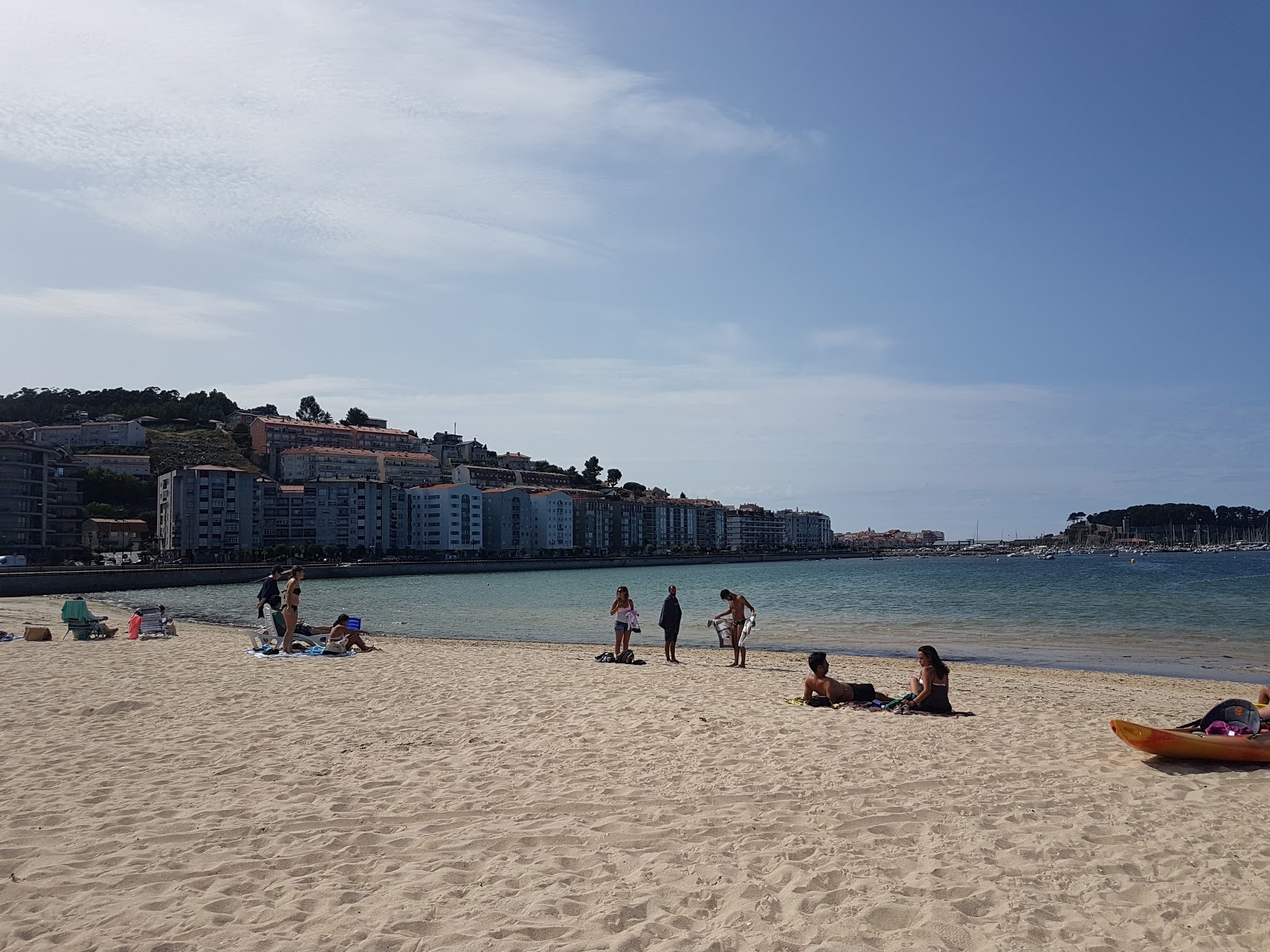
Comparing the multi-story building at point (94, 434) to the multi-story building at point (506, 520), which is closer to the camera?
the multi-story building at point (506, 520)

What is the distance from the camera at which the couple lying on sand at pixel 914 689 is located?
9695 mm

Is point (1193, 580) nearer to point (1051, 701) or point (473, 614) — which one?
point (473, 614)

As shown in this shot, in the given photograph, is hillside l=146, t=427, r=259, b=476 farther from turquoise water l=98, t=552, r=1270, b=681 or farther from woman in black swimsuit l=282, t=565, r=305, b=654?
woman in black swimsuit l=282, t=565, r=305, b=654

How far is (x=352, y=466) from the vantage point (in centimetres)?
12581

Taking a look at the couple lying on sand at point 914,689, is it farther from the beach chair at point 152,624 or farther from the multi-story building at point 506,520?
the multi-story building at point 506,520

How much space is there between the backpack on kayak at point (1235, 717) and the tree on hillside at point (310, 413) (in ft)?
611

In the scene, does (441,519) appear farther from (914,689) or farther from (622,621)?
(914,689)

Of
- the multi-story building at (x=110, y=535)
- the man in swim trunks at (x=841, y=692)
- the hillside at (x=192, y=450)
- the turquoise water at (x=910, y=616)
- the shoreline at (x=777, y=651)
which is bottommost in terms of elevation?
the turquoise water at (x=910, y=616)

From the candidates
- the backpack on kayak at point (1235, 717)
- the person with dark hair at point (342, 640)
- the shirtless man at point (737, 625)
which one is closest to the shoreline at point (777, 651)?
the shirtless man at point (737, 625)

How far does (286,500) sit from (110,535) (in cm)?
1873

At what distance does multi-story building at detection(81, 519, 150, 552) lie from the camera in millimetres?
94875

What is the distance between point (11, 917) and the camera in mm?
4219

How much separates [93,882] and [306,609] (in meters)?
37.1

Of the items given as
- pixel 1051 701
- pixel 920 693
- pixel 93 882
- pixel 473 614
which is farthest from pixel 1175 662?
pixel 473 614
